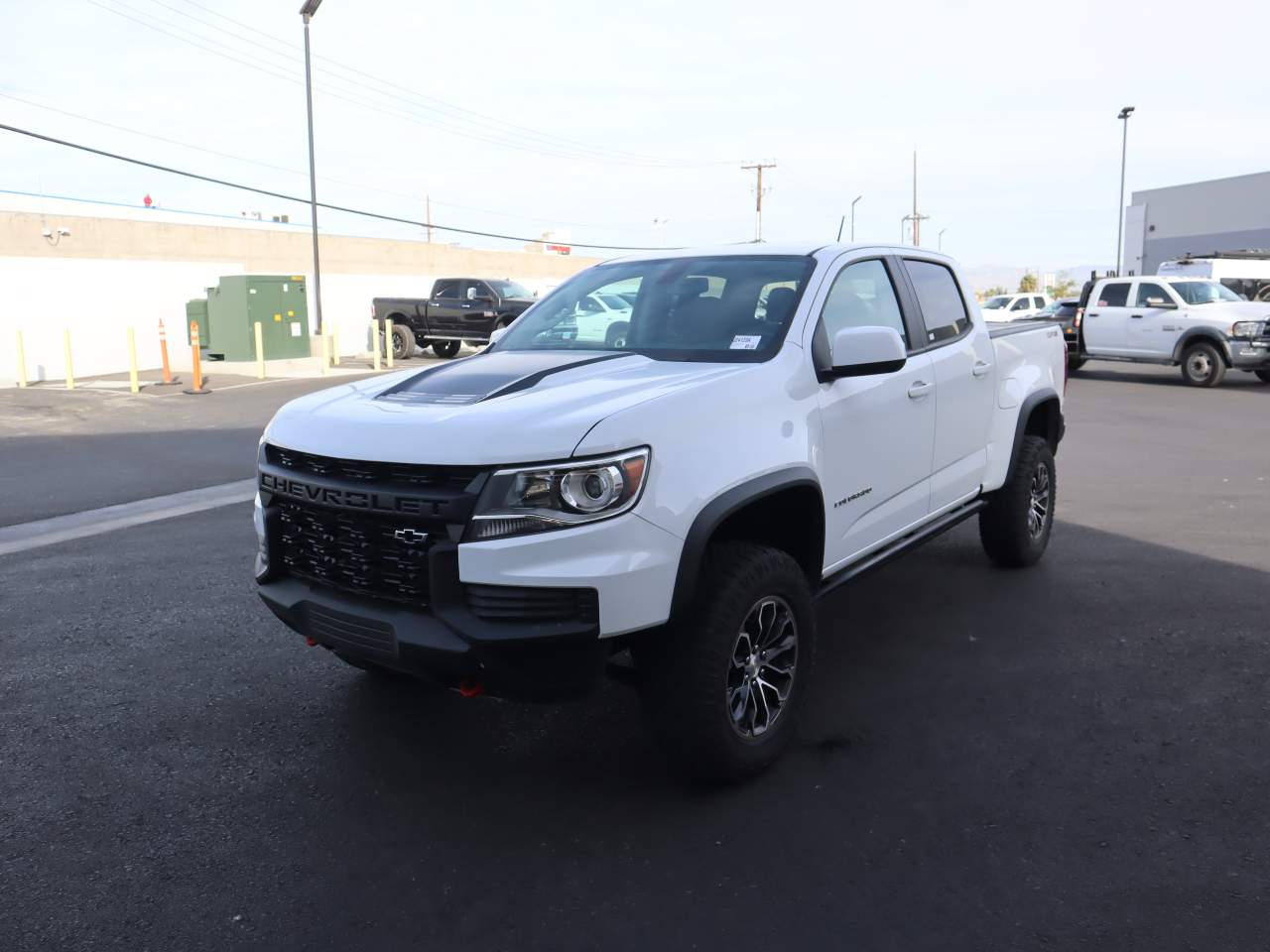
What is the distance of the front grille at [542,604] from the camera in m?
3.05

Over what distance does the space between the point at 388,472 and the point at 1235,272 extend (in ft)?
98.6

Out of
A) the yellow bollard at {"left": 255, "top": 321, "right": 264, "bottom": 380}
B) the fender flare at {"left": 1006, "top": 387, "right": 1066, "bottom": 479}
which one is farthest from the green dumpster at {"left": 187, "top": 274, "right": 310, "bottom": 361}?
the fender flare at {"left": 1006, "top": 387, "right": 1066, "bottom": 479}

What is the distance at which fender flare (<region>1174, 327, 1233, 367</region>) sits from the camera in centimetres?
1788

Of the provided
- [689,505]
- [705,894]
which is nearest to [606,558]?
[689,505]

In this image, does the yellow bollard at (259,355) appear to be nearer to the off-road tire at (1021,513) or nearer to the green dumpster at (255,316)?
the green dumpster at (255,316)

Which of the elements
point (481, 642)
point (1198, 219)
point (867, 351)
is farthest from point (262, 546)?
point (1198, 219)

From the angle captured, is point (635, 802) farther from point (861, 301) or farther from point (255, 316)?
point (255, 316)

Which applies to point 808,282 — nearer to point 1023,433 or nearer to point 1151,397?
point 1023,433

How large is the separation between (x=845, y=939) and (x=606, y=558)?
A: 3.94 ft

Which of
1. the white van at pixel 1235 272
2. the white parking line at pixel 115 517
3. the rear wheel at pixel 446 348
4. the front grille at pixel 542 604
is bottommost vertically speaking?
the white parking line at pixel 115 517

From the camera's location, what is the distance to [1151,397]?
1680 centimetres

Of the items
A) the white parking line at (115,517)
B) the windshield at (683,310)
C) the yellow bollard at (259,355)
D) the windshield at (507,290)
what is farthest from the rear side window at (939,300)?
the windshield at (507,290)

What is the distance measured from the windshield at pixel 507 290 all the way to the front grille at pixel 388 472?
21255 mm

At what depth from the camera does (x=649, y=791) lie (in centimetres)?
363
